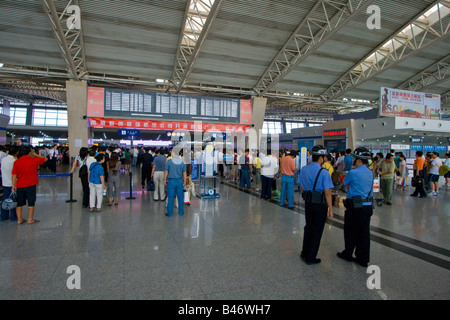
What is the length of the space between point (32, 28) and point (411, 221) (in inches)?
644

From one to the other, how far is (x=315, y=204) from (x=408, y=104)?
15.2 meters

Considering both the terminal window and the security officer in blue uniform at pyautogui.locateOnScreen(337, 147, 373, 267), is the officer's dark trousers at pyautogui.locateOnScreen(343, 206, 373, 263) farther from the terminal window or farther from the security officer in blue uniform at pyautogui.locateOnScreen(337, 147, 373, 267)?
the terminal window

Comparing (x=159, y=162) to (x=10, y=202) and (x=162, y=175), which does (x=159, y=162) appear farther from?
(x=10, y=202)

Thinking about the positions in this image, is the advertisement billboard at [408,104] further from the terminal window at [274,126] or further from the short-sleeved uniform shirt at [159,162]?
the terminal window at [274,126]

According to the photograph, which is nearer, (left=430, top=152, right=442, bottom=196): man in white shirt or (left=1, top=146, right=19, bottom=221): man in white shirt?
(left=1, top=146, right=19, bottom=221): man in white shirt

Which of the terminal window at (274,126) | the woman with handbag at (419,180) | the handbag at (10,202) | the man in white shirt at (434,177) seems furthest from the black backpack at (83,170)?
the terminal window at (274,126)

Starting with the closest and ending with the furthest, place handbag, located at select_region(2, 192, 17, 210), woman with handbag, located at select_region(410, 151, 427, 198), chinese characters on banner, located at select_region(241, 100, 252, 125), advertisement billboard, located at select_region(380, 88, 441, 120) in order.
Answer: handbag, located at select_region(2, 192, 17, 210) < woman with handbag, located at select_region(410, 151, 427, 198) < advertisement billboard, located at select_region(380, 88, 441, 120) < chinese characters on banner, located at select_region(241, 100, 252, 125)

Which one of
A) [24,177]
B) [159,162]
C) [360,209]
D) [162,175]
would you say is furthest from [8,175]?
[360,209]

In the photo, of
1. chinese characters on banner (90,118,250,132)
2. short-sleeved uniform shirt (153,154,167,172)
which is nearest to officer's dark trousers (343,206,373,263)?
short-sleeved uniform shirt (153,154,167,172)

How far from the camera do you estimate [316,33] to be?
13.8 metres

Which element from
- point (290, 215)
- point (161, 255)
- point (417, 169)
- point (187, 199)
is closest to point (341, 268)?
point (161, 255)

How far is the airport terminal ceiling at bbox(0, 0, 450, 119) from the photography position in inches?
447

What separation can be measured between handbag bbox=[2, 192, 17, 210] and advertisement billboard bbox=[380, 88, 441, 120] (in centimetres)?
1567

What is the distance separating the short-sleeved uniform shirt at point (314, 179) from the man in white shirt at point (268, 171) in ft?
12.5
